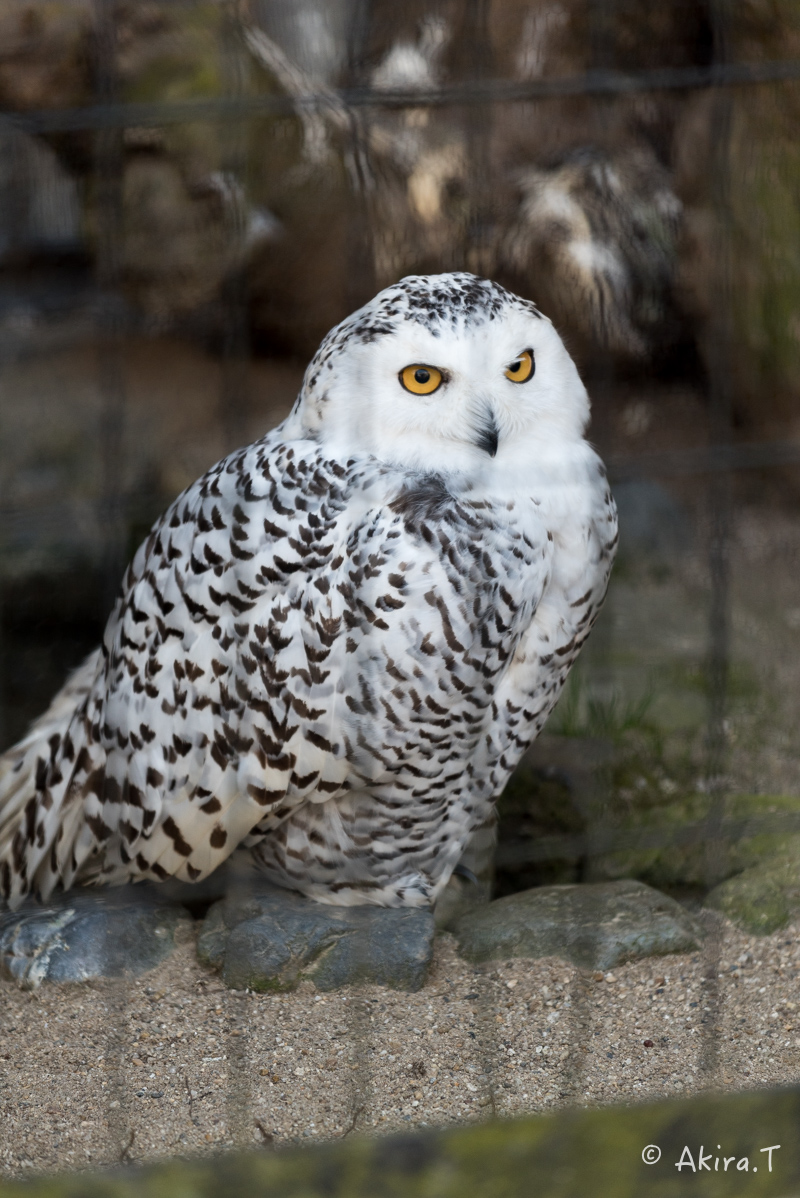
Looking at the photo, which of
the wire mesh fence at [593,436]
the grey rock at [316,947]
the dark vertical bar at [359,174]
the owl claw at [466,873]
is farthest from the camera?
the dark vertical bar at [359,174]

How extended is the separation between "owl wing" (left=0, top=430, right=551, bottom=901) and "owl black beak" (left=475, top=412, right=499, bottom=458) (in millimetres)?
91

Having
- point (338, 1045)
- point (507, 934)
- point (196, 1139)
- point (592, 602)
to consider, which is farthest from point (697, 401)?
point (196, 1139)

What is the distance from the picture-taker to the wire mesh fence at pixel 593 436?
1.72 metres

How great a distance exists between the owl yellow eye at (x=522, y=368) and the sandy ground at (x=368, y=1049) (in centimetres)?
94

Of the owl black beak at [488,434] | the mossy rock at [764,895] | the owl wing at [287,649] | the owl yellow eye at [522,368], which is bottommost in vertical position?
the mossy rock at [764,895]

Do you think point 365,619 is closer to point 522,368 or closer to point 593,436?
point 522,368

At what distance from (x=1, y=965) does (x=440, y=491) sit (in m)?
1.09

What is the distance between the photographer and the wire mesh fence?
172 cm

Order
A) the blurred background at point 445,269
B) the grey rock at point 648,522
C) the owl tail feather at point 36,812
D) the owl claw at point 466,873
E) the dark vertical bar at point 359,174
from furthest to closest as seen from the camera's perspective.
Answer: the grey rock at point 648,522
the dark vertical bar at point 359,174
the blurred background at point 445,269
the owl claw at point 466,873
the owl tail feather at point 36,812

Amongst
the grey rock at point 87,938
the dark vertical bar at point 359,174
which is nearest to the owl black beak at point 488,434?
the grey rock at point 87,938

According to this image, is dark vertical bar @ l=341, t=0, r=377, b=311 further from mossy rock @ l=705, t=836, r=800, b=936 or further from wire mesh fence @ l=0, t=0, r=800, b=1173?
mossy rock @ l=705, t=836, r=800, b=936

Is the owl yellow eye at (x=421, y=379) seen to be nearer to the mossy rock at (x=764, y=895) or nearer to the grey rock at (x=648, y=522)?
the mossy rock at (x=764, y=895)

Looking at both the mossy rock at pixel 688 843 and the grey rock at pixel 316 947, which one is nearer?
the grey rock at pixel 316 947

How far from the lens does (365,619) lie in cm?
179
